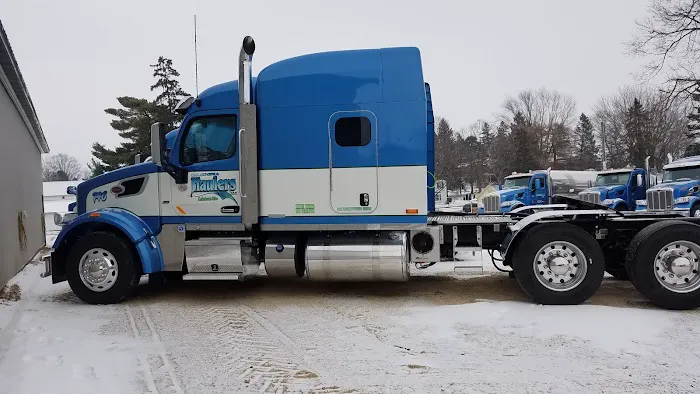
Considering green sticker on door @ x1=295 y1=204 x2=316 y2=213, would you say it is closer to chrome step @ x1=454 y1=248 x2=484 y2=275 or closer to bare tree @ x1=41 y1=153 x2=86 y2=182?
chrome step @ x1=454 y1=248 x2=484 y2=275

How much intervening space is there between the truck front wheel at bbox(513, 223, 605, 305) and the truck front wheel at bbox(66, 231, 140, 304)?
220 inches

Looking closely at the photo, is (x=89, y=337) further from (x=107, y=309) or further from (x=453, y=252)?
(x=453, y=252)

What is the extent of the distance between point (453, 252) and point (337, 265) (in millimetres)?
1728

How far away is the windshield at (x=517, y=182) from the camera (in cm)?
2473

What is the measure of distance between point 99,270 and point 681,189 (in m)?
19.3

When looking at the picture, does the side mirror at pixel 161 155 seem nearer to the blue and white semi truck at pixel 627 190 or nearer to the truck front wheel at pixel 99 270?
the truck front wheel at pixel 99 270

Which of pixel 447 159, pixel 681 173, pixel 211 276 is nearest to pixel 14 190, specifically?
pixel 211 276

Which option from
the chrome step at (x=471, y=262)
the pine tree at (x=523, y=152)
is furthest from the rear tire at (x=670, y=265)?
the pine tree at (x=523, y=152)

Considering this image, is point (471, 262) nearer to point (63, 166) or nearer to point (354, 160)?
point (354, 160)

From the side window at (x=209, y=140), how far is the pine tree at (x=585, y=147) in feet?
220

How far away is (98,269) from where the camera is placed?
746cm

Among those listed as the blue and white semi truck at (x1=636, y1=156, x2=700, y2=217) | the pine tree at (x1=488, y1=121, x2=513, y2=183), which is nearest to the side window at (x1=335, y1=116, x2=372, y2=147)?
the blue and white semi truck at (x1=636, y1=156, x2=700, y2=217)

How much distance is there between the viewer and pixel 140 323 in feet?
21.0

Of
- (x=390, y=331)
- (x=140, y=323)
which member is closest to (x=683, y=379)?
(x=390, y=331)
